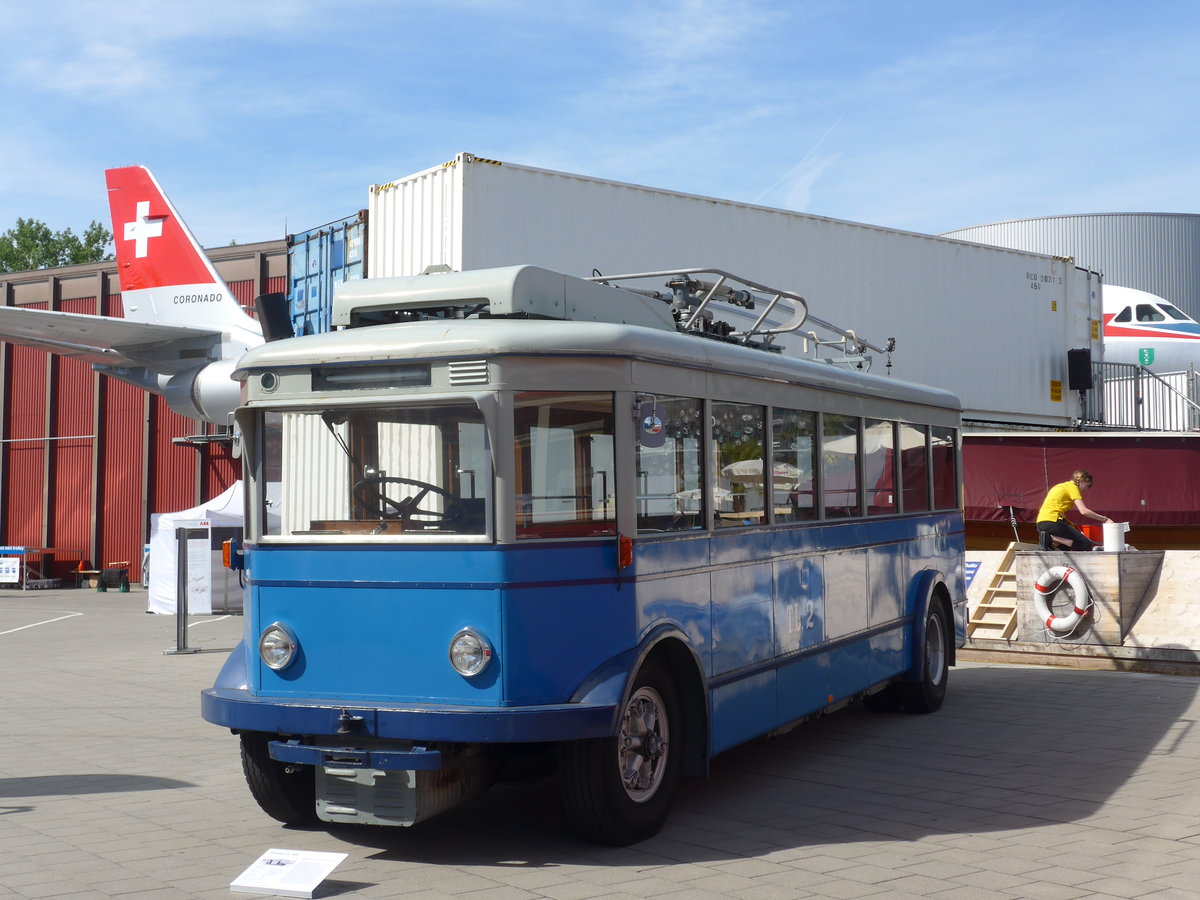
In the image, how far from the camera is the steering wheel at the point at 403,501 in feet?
19.3

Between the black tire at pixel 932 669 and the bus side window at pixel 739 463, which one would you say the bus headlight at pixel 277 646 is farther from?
the black tire at pixel 932 669

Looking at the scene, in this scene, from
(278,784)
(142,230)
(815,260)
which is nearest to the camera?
(278,784)

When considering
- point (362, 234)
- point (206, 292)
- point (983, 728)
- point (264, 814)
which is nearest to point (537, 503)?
point (264, 814)

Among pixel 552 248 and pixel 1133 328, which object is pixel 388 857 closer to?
Result: pixel 552 248

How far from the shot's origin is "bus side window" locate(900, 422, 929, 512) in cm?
1004

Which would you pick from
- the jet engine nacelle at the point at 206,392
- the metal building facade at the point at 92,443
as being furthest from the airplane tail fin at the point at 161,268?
the metal building facade at the point at 92,443

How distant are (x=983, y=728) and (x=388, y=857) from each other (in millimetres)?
5136

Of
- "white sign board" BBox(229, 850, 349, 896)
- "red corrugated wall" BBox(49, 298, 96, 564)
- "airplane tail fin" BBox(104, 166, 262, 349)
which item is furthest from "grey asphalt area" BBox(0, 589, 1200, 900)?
"red corrugated wall" BBox(49, 298, 96, 564)

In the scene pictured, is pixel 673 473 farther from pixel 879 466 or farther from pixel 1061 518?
pixel 1061 518

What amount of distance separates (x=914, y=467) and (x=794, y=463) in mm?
2827

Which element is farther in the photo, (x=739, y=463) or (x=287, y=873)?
(x=739, y=463)

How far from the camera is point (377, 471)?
19.8ft

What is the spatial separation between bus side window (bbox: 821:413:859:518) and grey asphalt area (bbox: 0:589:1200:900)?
1.64m

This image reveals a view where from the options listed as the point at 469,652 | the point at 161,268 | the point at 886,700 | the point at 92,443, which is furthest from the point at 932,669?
the point at 92,443
